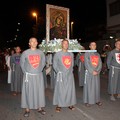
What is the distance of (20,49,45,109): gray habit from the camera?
675 centimetres

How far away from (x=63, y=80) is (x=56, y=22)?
20.8 feet

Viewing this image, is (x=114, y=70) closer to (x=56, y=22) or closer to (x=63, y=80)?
(x=63, y=80)

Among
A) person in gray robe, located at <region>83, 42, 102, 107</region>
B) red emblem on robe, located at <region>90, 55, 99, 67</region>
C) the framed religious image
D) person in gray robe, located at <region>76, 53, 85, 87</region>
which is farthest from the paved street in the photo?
the framed religious image

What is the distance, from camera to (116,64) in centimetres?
862

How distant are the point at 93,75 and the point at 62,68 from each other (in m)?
1.13

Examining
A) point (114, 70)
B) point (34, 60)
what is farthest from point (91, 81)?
point (34, 60)

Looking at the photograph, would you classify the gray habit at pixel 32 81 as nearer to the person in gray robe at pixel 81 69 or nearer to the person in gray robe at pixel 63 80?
the person in gray robe at pixel 63 80

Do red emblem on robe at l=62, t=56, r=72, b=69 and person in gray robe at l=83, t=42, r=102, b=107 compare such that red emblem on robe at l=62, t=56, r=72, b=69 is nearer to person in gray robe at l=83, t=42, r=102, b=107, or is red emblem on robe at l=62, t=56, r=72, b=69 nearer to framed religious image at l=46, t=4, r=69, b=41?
person in gray robe at l=83, t=42, r=102, b=107


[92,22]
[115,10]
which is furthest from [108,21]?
[92,22]

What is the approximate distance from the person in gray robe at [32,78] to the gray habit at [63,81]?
549mm

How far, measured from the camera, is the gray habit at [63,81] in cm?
721

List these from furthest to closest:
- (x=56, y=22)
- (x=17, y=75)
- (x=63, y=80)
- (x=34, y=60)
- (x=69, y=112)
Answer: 1. (x=56, y=22)
2. (x=17, y=75)
3. (x=63, y=80)
4. (x=69, y=112)
5. (x=34, y=60)

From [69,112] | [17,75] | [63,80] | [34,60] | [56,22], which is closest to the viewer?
[34,60]

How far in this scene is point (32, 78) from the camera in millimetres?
6820
